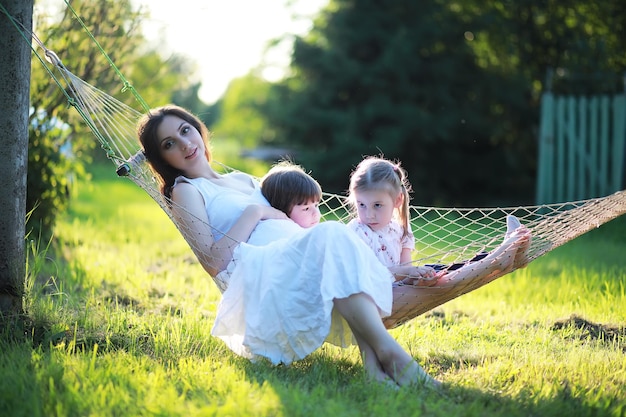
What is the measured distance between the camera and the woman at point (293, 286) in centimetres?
198

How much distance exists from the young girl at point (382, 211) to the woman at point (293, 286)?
219 mm

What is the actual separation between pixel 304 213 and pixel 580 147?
16.6ft

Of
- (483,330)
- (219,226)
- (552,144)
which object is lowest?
(483,330)

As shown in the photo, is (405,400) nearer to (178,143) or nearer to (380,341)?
(380,341)

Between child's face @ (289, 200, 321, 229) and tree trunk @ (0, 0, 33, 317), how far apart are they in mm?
910

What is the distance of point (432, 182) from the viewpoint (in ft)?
27.7

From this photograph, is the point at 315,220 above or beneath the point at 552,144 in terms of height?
beneath

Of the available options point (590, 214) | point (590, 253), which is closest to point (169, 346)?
point (590, 214)

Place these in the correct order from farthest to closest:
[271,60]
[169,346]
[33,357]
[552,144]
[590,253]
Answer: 1. [271,60]
2. [552,144]
3. [590,253]
4. [169,346]
5. [33,357]

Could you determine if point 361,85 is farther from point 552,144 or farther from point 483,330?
point 483,330

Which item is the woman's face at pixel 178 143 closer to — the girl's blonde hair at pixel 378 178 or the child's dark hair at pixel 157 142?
the child's dark hair at pixel 157 142

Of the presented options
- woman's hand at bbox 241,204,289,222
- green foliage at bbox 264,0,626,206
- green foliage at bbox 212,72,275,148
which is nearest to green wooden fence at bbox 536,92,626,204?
green foliage at bbox 264,0,626,206

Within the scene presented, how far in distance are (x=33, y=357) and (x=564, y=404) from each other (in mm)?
1473

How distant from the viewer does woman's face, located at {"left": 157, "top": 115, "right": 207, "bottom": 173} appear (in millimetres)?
2527
